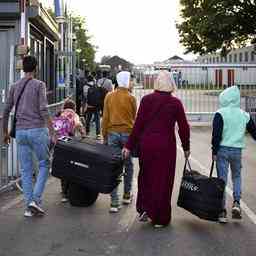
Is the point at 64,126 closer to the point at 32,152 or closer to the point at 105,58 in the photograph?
the point at 32,152

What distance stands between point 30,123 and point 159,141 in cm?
152

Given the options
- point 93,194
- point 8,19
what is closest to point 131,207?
point 93,194

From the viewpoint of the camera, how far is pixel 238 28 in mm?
49062

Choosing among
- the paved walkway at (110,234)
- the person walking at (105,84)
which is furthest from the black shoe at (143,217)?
the person walking at (105,84)

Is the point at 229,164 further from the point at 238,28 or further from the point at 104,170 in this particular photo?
the point at 238,28

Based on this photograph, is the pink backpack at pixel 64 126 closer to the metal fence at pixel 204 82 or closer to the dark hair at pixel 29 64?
the dark hair at pixel 29 64

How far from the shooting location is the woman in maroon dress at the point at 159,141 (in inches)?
277

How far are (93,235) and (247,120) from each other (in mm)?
2327

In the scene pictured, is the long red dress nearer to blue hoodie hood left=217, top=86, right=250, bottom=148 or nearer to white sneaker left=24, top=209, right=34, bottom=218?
blue hoodie hood left=217, top=86, right=250, bottom=148

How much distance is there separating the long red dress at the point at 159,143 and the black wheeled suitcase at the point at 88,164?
448 mm

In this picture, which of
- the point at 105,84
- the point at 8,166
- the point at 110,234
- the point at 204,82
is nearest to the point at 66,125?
the point at 8,166

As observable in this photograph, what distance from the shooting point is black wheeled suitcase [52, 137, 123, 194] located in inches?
289

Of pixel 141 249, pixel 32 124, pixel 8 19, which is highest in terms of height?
pixel 8 19

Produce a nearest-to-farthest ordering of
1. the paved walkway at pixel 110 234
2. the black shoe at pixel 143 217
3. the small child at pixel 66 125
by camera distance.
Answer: the paved walkway at pixel 110 234
the black shoe at pixel 143 217
the small child at pixel 66 125
